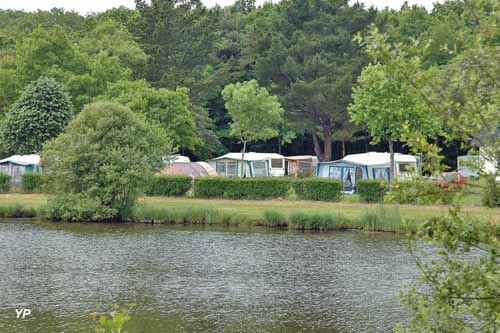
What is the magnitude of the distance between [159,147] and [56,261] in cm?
1274

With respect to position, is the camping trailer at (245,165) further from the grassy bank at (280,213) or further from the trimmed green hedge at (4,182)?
the trimmed green hedge at (4,182)

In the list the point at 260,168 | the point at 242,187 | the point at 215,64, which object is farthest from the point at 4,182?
the point at 215,64

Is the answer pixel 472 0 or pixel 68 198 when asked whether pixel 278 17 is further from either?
pixel 472 0

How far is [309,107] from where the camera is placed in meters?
42.6

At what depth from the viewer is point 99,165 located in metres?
23.5

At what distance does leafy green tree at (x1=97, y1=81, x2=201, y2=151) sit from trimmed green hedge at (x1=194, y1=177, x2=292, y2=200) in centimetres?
753

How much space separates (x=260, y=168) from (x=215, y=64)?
11528mm

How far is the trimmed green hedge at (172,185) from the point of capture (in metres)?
28.1

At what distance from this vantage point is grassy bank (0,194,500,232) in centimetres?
2122

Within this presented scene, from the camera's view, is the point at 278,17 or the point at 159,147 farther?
the point at 278,17

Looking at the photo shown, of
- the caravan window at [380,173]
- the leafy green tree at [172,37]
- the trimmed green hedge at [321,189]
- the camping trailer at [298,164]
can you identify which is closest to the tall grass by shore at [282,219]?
the trimmed green hedge at [321,189]

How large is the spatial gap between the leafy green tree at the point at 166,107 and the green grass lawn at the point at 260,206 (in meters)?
8.16

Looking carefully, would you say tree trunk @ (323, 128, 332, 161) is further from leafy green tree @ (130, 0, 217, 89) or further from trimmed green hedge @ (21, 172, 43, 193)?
trimmed green hedge @ (21, 172, 43, 193)

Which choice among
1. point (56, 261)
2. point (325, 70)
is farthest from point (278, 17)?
point (56, 261)
